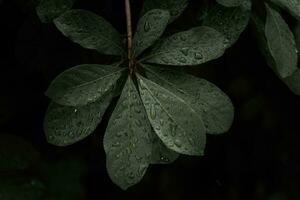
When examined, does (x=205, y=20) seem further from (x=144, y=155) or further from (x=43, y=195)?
(x=43, y=195)

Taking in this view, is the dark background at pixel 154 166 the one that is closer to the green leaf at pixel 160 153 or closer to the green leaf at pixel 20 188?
the green leaf at pixel 20 188

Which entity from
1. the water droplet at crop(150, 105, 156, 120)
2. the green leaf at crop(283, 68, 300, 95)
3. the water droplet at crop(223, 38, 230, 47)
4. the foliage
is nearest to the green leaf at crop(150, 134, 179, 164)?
the foliage

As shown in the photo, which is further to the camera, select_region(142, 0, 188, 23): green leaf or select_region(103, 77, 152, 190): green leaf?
select_region(142, 0, 188, 23): green leaf

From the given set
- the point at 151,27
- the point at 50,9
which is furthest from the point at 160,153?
the point at 50,9

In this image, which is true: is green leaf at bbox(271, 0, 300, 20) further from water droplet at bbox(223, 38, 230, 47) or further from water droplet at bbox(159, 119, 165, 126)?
water droplet at bbox(159, 119, 165, 126)

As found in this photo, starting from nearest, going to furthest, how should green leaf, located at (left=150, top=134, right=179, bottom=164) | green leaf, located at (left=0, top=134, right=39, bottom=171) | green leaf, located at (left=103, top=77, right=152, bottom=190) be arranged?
green leaf, located at (left=103, top=77, right=152, bottom=190) → green leaf, located at (left=150, top=134, right=179, bottom=164) → green leaf, located at (left=0, top=134, right=39, bottom=171)

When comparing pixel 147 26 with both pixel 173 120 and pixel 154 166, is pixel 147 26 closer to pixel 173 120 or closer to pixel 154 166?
pixel 173 120
